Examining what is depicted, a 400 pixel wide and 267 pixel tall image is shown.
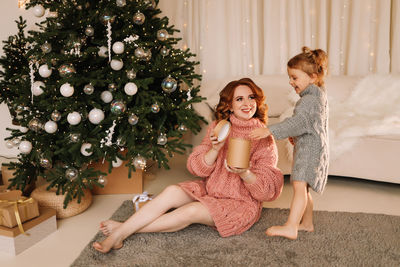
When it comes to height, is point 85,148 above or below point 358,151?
above

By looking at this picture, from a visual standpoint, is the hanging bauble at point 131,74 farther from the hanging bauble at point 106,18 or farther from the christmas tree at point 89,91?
the hanging bauble at point 106,18

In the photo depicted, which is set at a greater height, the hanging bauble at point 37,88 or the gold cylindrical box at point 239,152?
the hanging bauble at point 37,88

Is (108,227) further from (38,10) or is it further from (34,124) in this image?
(38,10)

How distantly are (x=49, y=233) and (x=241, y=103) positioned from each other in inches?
46.1

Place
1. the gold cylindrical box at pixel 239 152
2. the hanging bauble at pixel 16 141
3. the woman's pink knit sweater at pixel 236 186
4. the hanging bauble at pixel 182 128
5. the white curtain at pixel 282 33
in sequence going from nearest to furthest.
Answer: the gold cylindrical box at pixel 239 152
the woman's pink knit sweater at pixel 236 186
the hanging bauble at pixel 16 141
the hanging bauble at pixel 182 128
the white curtain at pixel 282 33

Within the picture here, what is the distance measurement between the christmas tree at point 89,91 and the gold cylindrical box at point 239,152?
1.88 feet

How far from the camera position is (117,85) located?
1764 mm

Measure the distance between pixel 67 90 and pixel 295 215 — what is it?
1236 mm

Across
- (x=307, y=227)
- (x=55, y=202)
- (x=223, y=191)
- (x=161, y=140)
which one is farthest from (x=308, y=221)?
(x=55, y=202)

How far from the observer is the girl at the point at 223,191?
1.55 meters

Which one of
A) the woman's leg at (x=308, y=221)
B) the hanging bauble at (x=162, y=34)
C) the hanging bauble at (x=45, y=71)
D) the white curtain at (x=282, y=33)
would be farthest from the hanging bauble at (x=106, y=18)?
the white curtain at (x=282, y=33)

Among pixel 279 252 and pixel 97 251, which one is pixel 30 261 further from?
pixel 279 252

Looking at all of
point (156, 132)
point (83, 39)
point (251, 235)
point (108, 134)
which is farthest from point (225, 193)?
point (83, 39)

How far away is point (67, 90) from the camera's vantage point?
1.63m
